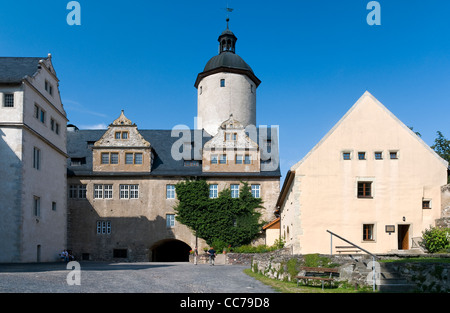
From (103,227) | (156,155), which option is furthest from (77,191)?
(156,155)

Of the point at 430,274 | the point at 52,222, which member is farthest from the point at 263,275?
the point at 52,222

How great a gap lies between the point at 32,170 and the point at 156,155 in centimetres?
1445

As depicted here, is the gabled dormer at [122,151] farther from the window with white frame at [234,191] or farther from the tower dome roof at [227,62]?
the tower dome roof at [227,62]

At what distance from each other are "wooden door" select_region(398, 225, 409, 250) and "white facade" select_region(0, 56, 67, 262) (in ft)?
73.0

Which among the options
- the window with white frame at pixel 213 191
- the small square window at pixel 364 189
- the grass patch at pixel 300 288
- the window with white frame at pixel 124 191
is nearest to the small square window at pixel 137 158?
the window with white frame at pixel 124 191

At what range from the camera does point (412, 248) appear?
2472 cm

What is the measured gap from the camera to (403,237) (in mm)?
25766

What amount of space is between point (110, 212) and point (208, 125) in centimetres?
1456

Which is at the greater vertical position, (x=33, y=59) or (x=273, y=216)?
(x=33, y=59)

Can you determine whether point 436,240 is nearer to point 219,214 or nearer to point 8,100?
point 219,214

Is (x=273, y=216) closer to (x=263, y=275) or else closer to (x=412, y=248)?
(x=412, y=248)

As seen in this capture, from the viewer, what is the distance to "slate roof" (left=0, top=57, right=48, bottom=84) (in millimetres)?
29027
